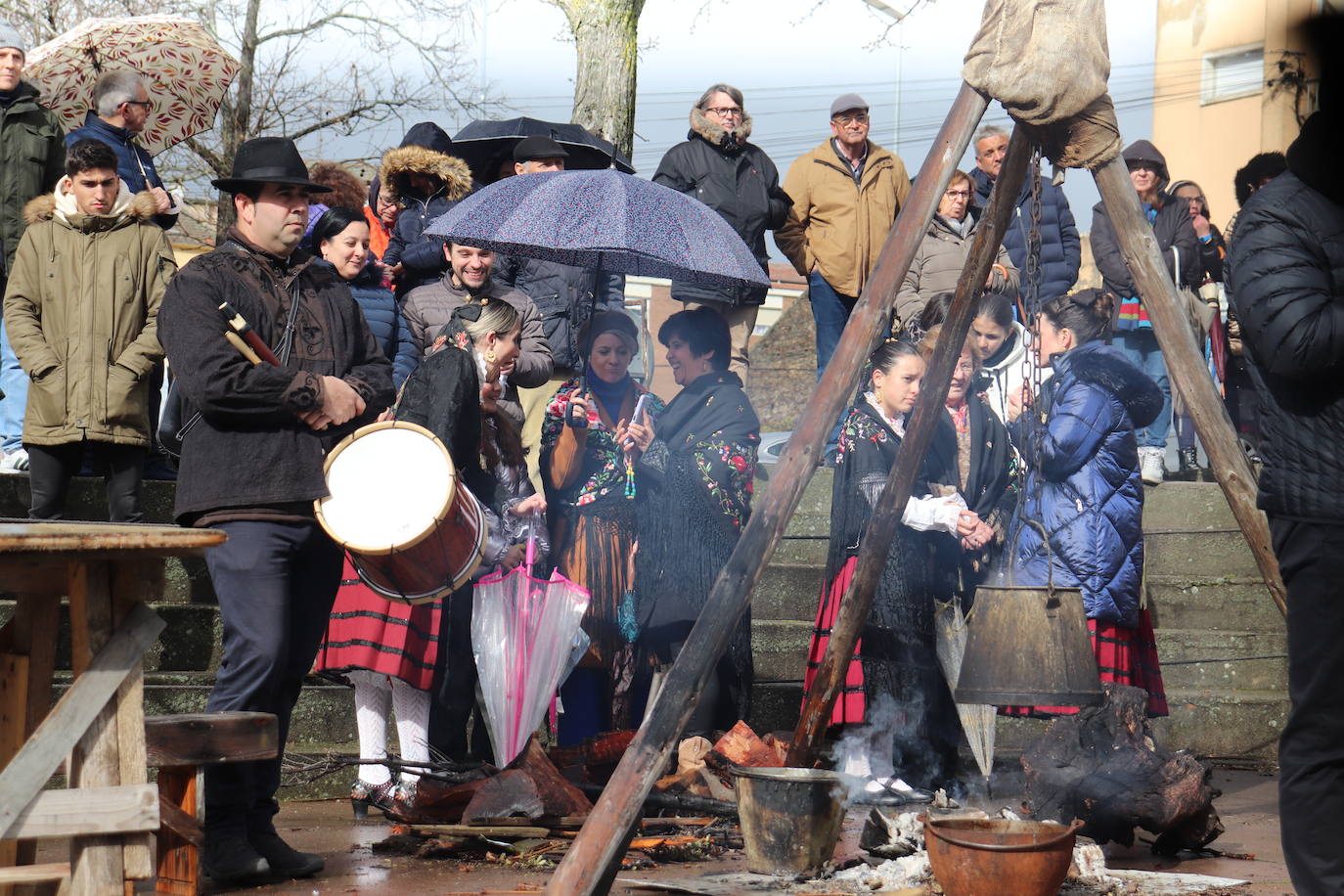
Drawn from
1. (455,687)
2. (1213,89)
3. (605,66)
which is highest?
(1213,89)

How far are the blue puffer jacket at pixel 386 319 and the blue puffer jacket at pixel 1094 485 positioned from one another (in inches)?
118

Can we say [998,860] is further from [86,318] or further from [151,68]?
[151,68]

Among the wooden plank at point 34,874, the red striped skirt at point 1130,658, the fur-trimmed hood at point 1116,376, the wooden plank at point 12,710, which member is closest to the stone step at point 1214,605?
the red striped skirt at point 1130,658

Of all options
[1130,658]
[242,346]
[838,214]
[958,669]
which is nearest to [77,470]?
[242,346]

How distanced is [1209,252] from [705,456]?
17.5 ft

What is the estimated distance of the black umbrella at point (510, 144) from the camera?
8922 millimetres

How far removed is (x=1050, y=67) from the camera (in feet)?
15.5

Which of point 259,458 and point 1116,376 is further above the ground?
point 1116,376

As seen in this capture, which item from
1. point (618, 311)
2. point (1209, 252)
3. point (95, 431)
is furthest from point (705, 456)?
point (1209, 252)

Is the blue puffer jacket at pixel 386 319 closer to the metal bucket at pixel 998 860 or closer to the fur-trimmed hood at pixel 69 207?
the fur-trimmed hood at pixel 69 207

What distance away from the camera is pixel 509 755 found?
648 centimetres

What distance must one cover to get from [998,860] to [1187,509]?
5.72 metres

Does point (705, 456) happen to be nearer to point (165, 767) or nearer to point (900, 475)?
point (900, 475)

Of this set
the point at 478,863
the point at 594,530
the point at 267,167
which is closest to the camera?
the point at 267,167
